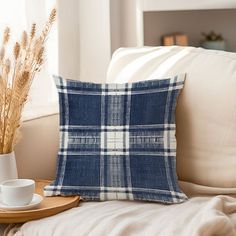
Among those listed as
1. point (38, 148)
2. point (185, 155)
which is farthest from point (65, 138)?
point (185, 155)

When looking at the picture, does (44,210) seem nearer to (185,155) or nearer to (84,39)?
(185,155)

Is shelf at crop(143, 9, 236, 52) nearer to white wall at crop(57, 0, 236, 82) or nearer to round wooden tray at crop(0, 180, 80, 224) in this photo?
white wall at crop(57, 0, 236, 82)

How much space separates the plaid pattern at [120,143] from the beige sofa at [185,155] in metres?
0.05

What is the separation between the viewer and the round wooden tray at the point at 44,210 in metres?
1.44

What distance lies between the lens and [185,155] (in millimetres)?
1666

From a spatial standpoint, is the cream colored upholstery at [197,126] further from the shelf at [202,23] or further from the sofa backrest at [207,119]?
the shelf at [202,23]

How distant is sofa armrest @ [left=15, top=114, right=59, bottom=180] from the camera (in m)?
1.73

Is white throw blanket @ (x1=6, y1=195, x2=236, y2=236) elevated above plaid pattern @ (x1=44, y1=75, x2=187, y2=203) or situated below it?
below

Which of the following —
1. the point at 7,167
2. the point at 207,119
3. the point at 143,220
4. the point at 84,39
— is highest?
the point at 84,39

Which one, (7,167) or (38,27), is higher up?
(38,27)

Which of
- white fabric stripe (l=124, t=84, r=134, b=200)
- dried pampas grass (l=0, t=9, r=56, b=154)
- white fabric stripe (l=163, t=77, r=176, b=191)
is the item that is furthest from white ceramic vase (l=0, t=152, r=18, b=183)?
white fabric stripe (l=163, t=77, r=176, b=191)

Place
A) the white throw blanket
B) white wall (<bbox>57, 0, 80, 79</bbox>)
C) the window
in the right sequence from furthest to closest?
white wall (<bbox>57, 0, 80, 79</bbox>)
the window
the white throw blanket

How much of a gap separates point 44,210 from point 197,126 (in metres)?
0.51

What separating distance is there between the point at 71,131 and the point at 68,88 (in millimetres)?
132
